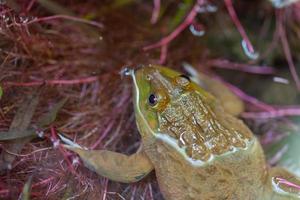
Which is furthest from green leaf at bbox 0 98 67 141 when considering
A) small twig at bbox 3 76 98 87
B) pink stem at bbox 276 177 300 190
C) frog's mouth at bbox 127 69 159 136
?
pink stem at bbox 276 177 300 190

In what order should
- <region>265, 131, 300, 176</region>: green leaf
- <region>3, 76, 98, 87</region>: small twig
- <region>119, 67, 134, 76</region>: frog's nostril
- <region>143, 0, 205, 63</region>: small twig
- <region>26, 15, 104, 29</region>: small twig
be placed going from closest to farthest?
<region>3, 76, 98, 87</region>: small twig, <region>26, 15, 104, 29</region>: small twig, <region>119, 67, 134, 76</region>: frog's nostril, <region>265, 131, 300, 176</region>: green leaf, <region>143, 0, 205, 63</region>: small twig

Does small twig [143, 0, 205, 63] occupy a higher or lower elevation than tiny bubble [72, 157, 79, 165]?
higher

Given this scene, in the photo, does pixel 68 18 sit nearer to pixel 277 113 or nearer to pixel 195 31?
pixel 195 31

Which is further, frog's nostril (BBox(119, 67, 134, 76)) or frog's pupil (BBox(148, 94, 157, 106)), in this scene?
frog's nostril (BBox(119, 67, 134, 76))

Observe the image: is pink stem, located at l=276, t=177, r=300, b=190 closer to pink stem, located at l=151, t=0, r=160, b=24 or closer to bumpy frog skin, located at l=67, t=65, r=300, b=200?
bumpy frog skin, located at l=67, t=65, r=300, b=200

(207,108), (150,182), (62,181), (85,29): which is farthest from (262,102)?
(62,181)

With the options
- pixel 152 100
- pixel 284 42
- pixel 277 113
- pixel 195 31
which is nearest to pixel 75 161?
pixel 152 100

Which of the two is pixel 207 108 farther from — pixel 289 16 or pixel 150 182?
pixel 289 16

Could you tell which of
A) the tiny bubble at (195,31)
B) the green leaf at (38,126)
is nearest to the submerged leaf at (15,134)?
the green leaf at (38,126)
